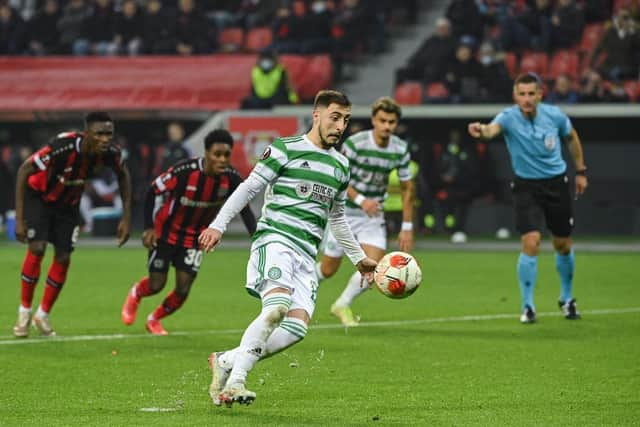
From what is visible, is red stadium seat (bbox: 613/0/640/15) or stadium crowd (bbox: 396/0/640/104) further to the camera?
red stadium seat (bbox: 613/0/640/15)

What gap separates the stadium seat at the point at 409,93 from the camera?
89.6ft

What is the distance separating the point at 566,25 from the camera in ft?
90.2

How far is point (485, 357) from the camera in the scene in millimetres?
10680

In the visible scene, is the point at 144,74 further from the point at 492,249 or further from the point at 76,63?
the point at 492,249

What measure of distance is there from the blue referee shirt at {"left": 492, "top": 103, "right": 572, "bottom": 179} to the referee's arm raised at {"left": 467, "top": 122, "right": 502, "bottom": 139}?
0.25 meters

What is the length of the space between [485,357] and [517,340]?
45.6 inches

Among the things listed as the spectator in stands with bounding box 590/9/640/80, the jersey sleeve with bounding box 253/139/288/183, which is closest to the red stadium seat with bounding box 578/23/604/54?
the spectator in stands with bounding box 590/9/640/80

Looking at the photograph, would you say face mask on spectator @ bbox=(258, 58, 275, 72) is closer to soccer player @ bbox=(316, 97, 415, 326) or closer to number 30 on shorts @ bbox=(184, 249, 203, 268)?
soccer player @ bbox=(316, 97, 415, 326)

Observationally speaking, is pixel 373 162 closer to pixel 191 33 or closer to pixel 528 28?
pixel 528 28

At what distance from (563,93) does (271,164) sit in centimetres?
1820

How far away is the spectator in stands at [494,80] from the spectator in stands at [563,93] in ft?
2.98

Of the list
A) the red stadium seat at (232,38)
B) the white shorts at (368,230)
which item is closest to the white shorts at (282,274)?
the white shorts at (368,230)

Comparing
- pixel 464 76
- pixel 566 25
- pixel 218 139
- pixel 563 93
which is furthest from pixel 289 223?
pixel 566 25

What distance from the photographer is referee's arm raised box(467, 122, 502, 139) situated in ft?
39.9
